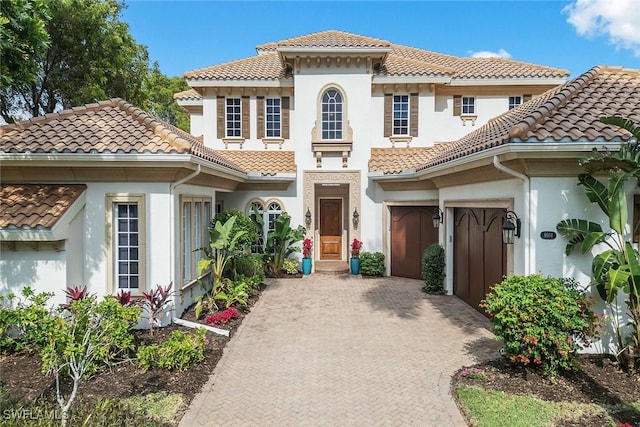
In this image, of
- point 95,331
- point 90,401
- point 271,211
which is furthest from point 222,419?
point 271,211

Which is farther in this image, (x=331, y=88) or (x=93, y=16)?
(x=93, y=16)

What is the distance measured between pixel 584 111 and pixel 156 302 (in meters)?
9.88

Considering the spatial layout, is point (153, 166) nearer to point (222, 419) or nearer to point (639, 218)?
point (222, 419)

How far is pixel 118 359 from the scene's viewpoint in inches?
276

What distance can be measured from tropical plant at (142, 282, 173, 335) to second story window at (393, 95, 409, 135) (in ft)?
38.3

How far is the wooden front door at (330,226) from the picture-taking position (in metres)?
21.6

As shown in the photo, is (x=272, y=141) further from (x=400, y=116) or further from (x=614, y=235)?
(x=614, y=235)

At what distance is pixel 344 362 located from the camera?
7.30 meters

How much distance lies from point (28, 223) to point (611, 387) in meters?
10.7

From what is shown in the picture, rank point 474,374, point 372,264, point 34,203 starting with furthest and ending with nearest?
point 372,264
point 34,203
point 474,374

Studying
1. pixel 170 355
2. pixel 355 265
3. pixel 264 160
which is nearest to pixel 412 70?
pixel 264 160

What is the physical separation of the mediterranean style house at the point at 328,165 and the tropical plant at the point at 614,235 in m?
0.32

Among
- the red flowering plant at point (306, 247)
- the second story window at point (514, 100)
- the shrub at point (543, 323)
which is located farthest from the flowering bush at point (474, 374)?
the second story window at point (514, 100)

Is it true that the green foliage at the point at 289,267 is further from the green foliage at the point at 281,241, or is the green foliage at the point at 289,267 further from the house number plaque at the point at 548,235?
the house number plaque at the point at 548,235
